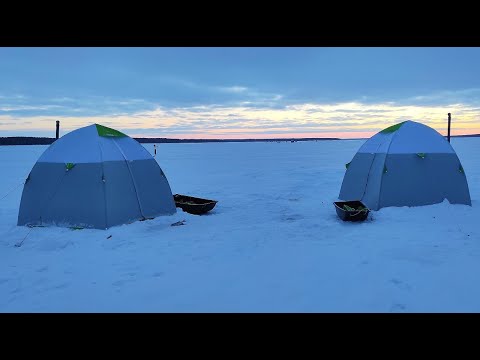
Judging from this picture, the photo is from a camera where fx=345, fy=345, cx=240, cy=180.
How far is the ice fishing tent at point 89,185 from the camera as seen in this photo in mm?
10547

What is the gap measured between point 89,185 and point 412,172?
37.2 ft

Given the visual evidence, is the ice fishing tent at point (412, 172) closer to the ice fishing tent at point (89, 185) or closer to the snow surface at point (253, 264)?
the snow surface at point (253, 264)

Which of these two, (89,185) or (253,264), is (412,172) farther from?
(89,185)

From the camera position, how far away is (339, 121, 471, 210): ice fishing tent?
42.1 ft

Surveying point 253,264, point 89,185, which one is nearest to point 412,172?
point 253,264

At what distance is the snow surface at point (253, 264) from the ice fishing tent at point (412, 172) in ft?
1.88

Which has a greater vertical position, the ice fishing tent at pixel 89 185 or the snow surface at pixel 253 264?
the ice fishing tent at pixel 89 185

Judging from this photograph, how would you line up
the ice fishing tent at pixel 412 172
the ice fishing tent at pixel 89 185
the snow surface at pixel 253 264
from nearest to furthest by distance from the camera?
the snow surface at pixel 253 264, the ice fishing tent at pixel 89 185, the ice fishing tent at pixel 412 172

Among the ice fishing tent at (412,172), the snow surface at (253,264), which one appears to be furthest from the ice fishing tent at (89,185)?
the ice fishing tent at (412,172)

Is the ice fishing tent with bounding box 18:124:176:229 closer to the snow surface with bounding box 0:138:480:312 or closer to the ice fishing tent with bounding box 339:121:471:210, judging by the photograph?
the snow surface with bounding box 0:138:480:312
